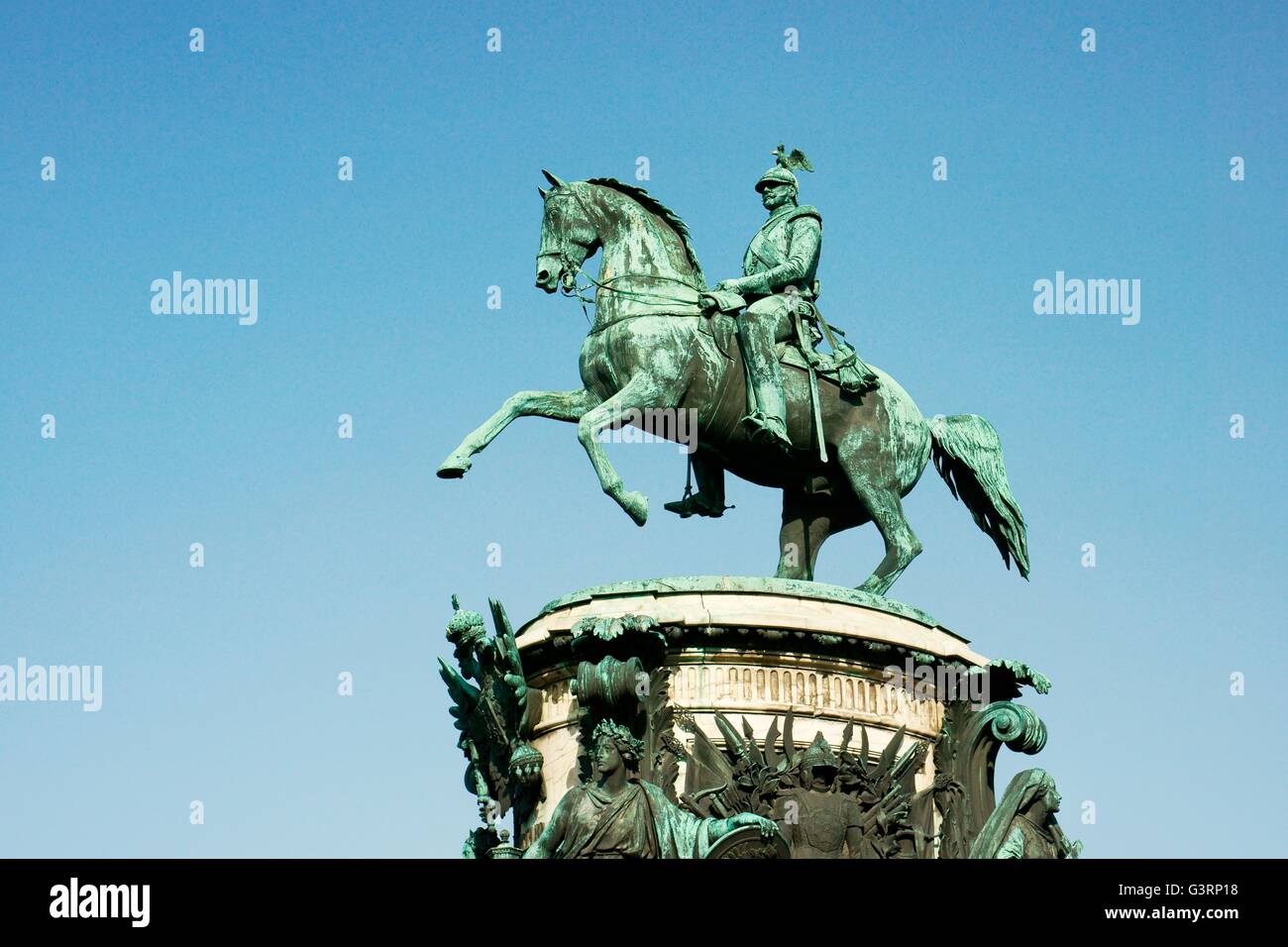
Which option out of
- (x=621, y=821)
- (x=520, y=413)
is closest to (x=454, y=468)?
(x=520, y=413)

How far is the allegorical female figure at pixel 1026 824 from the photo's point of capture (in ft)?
71.7

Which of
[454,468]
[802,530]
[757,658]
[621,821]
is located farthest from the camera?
[802,530]

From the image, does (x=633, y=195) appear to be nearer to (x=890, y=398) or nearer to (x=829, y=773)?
(x=890, y=398)

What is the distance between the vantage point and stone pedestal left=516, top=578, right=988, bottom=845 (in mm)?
21797

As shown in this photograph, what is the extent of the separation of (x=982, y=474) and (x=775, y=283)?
290 cm

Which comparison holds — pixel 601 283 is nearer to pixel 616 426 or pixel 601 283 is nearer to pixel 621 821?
pixel 616 426

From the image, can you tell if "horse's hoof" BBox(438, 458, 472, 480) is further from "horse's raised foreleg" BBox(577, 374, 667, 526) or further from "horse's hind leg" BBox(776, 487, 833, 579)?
"horse's hind leg" BBox(776, 487, 833, 579)

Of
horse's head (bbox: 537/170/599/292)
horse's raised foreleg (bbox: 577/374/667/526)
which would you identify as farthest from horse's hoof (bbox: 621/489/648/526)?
horse's head (bbox: 537/170/599/292)

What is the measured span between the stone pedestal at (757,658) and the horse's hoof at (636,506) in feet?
4.05

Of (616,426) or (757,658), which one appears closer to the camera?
(757,658)

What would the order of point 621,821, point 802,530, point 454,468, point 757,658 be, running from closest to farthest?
1. point 621,821
2. point 757,658
3. point 454,468
4. point 802,530

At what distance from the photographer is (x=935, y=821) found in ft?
72.9

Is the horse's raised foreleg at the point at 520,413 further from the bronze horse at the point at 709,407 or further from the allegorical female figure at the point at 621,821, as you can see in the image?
the allegorical female figure at the point at 621,821

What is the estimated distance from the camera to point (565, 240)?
2547 centimetres
